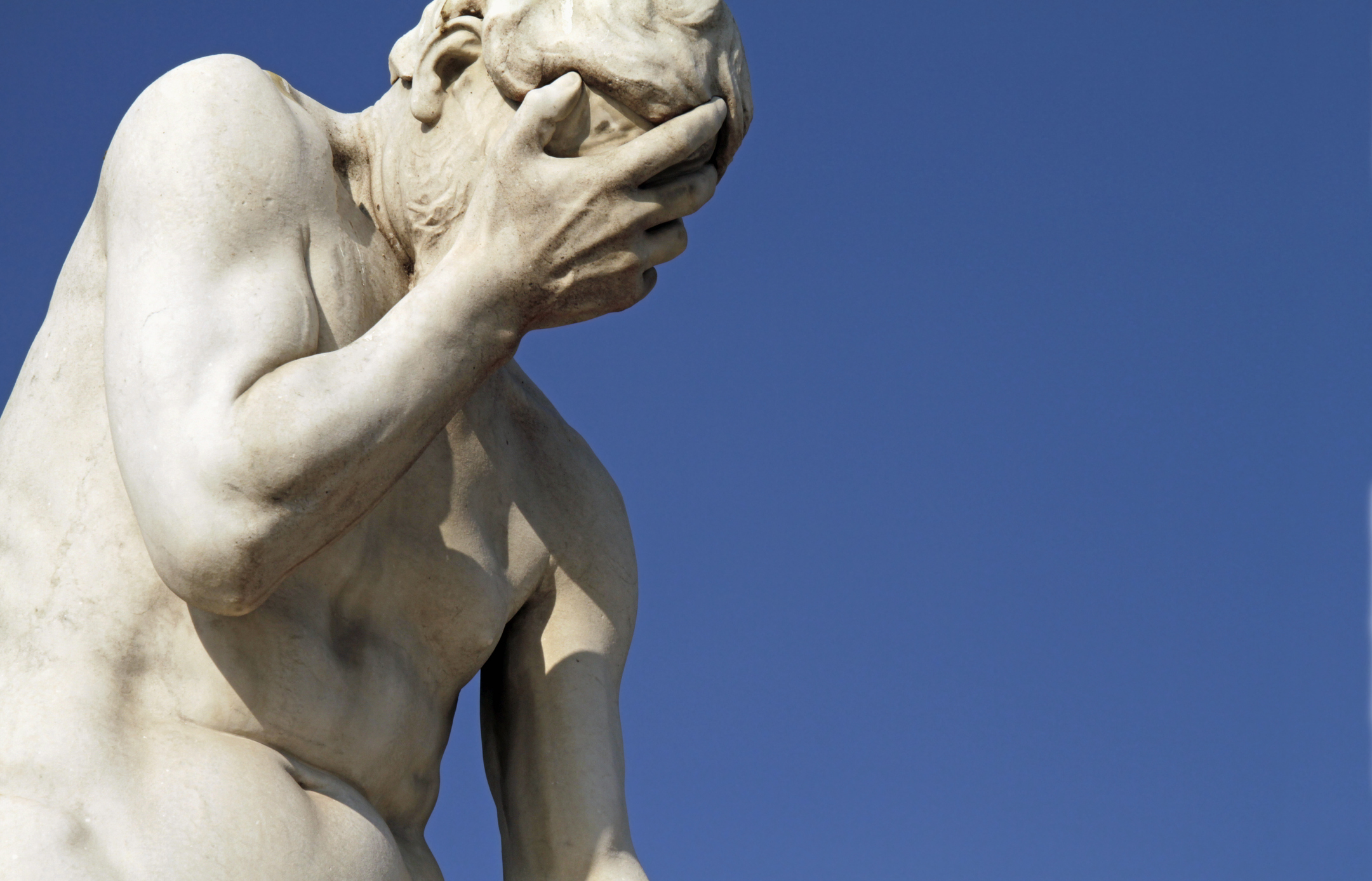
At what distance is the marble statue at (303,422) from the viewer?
4.20m

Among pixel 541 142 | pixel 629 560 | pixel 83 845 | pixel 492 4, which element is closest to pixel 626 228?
pixel 541 142

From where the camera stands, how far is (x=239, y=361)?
425 centimetres

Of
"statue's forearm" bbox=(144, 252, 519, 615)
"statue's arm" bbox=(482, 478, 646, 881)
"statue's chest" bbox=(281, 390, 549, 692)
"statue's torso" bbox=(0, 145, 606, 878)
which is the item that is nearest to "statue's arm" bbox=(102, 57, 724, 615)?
"statue's forearm" bbox=(144, 252, 519, 615)

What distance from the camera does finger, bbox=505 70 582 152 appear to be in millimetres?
4500

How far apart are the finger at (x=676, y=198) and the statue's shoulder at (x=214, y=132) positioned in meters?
0.78

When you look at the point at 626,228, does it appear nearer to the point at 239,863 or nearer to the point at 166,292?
the point at 166,292

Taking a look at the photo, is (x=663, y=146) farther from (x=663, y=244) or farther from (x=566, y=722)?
(x=566, y=722)

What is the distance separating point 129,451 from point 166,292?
34cm

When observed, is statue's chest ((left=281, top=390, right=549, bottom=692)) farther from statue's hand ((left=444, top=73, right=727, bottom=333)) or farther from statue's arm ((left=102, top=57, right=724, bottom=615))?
statue's hand ((left=444, top=73, right=727, bottom=333))

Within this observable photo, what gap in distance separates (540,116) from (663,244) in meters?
0.41

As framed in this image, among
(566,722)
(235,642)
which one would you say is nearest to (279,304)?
(235,642)

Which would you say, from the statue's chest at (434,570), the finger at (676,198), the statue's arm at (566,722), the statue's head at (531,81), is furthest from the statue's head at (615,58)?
the statue's arm at (566,722)

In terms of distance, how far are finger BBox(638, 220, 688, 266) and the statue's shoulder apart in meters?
0.78

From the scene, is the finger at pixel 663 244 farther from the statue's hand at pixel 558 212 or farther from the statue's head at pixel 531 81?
the statue's head at pixel 531 81
